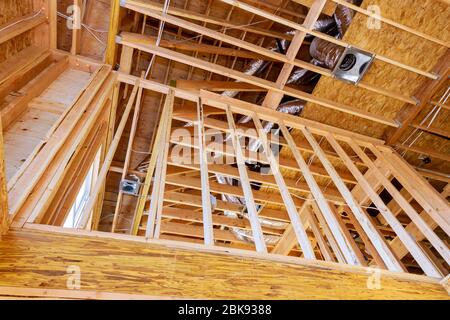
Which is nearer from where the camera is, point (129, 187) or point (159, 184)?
point (159, 184)

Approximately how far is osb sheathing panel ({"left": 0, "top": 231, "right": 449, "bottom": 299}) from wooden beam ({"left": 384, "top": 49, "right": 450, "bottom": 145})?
2.87 meters

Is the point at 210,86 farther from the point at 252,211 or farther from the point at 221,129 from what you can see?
the point at 252,211

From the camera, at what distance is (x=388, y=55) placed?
3.60 m

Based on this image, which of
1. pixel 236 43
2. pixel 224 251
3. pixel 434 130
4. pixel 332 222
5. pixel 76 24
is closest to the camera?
pixel 224 251

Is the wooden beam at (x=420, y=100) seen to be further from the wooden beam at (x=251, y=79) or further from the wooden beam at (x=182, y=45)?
the wooden beam at (x=182, y=45)

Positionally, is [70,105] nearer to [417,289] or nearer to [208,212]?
[208,212]

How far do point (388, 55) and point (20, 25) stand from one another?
3844 millimetres

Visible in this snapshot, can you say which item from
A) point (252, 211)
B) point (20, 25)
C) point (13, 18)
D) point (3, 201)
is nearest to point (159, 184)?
point (252, 211)

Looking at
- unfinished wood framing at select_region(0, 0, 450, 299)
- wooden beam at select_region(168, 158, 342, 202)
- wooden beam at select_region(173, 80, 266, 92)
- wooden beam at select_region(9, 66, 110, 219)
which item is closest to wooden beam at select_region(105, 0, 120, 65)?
unfinished wood framing at select_region(0, 0, 450, 299)

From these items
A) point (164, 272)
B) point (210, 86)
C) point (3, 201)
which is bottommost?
point (164, 272)

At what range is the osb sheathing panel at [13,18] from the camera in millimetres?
2293

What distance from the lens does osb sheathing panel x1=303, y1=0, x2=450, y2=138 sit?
3.29 metres

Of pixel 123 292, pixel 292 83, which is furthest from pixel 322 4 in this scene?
pixel 123 292

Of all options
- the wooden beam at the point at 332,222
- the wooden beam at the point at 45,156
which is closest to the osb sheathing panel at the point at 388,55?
the wooden beam at the point at 332,222
